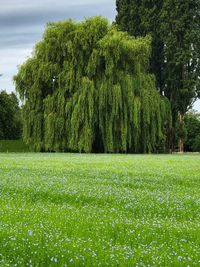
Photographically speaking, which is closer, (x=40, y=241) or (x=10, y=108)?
(x=40, y=241)

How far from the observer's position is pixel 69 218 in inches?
323

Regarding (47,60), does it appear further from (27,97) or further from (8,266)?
(8,266)

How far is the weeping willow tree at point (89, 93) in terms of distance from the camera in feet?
124

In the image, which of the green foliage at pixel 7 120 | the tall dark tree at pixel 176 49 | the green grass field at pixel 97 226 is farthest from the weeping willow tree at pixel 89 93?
the green grass field at pixel 97 226

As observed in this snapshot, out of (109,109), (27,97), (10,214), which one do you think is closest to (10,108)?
(27,97)

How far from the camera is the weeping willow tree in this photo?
1494 inches

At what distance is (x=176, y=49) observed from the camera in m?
48.2

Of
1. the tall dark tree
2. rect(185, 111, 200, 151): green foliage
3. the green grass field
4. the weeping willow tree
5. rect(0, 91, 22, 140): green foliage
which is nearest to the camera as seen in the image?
the green grass field

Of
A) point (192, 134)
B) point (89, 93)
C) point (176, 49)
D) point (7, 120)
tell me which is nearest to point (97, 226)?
point (89, 93)

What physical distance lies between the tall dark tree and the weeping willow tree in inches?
266

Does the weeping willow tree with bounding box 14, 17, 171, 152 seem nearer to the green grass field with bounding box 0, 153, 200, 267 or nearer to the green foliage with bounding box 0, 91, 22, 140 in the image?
the green foliage with bounding box 0, 91, 22, 140

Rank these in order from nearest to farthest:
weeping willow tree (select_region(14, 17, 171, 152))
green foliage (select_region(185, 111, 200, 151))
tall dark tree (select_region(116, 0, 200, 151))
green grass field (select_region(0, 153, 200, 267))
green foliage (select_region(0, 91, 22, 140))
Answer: green grass field (select_region(0, 153, 200, 267)) → weeping willow tree (select_region(14, 17, 171, 152)) → tall dark tree (select_region(116, 0, 200, 151)) → green foliage (select_region(185, 111, 200, 151)) → green foliage (select_region(0, 91, 22, 140))

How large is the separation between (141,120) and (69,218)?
32.0 m

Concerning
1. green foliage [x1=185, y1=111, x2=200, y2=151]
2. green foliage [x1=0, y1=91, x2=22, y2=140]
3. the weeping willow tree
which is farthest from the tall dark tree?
green foliage [x1=0, y1=91, x2=22, y2=140]
